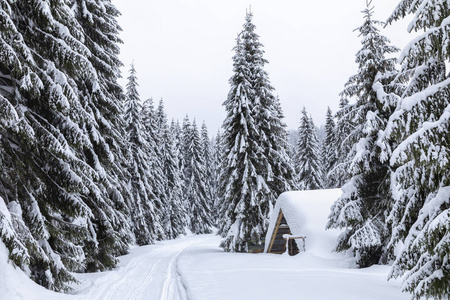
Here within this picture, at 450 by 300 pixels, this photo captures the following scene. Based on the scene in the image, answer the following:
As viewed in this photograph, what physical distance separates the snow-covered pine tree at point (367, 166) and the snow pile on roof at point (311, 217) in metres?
1.77

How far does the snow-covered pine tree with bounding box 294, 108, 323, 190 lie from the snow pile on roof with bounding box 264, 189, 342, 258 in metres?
21.6

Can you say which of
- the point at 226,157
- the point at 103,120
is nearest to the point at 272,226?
the point at 226,157

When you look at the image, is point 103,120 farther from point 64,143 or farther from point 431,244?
point 431,244

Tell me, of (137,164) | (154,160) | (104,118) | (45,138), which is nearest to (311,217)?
(104,118)

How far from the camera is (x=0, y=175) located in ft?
24.3

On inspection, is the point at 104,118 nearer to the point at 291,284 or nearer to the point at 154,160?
the point at 291,284

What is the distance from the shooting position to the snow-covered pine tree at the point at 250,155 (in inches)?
832

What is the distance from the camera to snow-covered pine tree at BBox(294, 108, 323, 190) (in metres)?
40.1

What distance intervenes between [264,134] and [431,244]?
17365mm

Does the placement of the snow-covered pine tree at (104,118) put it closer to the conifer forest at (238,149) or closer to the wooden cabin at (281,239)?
the conifer forest at (238,149)

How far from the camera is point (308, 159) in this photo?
40.6 m

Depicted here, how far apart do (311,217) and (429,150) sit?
11554 mm

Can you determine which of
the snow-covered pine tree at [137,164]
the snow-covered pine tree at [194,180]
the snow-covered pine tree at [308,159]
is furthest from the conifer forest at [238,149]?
the snow-covered pine tree at [194,180]

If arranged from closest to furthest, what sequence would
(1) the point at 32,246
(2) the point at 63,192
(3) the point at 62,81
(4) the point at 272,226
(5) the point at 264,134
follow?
(1) the point at 32,246 < (3) the point at 62,81 < (2) the point at 63,192 < (4) the point at 272,226 < (5) the point at 264,134
